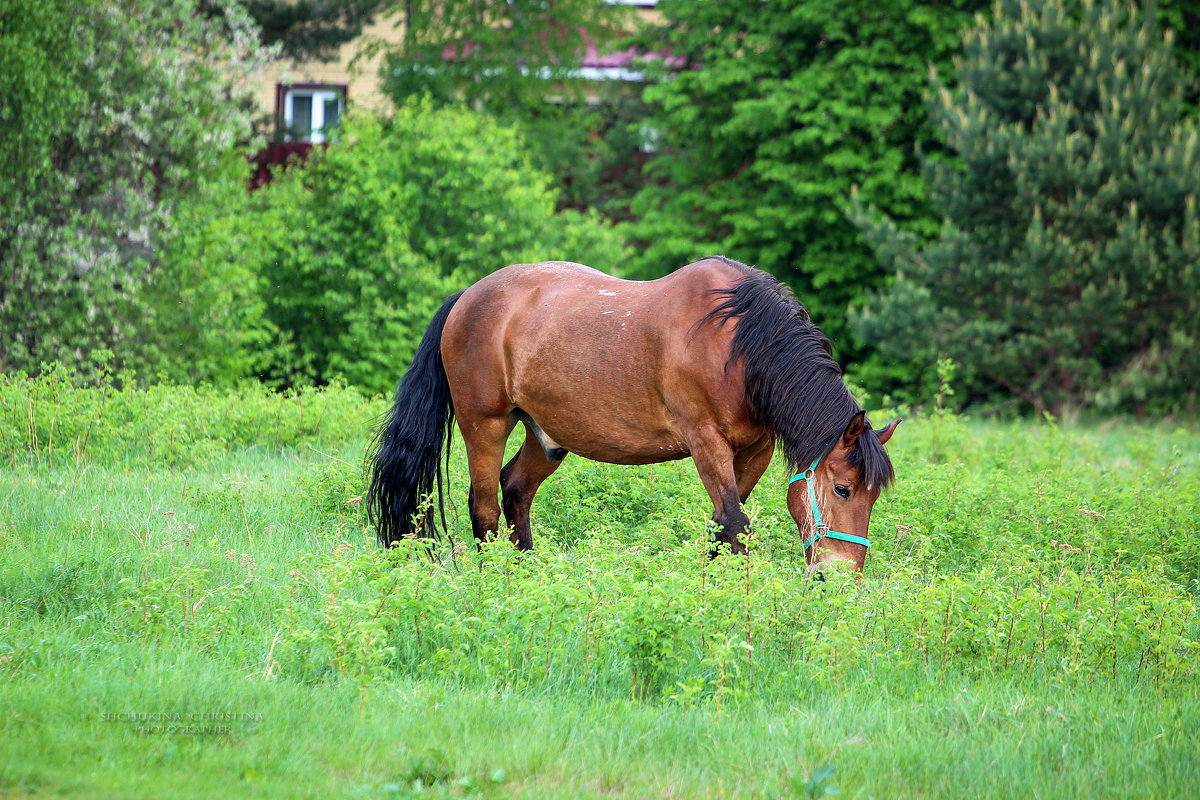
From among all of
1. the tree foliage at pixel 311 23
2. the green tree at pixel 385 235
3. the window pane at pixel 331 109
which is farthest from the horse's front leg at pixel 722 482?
the window pane at pixel 331 109

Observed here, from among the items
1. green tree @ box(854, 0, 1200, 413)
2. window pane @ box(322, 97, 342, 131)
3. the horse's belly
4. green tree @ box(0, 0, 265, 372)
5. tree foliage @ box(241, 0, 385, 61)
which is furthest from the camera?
window pane @ box(322, 97, 342, 131)

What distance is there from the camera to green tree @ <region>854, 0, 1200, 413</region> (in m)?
16.3

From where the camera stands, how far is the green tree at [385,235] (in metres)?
17.2

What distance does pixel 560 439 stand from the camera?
640 centimetres

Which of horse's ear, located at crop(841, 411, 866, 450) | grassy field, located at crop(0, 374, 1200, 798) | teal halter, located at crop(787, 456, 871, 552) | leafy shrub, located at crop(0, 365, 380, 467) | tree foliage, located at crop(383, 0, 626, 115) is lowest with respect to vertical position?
leafy shrub, located at crop(0, 365, 380, 467)

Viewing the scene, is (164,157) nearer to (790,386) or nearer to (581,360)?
(581,360)

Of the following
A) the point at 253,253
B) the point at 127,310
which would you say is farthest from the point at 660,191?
the point at 127,310

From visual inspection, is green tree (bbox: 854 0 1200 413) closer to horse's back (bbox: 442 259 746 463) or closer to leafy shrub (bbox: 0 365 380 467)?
leafy shrub (bbox: 0 365 380 467)

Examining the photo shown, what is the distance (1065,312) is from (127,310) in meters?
14.3

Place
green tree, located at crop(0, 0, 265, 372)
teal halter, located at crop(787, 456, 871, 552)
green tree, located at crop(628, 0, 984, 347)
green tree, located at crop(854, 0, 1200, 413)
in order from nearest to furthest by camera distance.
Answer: teal halter, located at crop(787, 456, 871, 552) < green tree, located at crop(0, 0, 265, 372) < green tree, located at crop(854, 0, 1200, 413) < green tree, located at crop(628, 0, 984, 347)

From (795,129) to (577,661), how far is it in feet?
61.3

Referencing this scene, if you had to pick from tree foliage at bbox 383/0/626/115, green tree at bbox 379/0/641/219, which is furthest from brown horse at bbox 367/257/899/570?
tree foliage at bbox 383/0/626/115

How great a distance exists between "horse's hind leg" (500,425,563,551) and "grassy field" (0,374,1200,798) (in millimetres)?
257

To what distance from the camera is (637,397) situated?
6.06 meters
